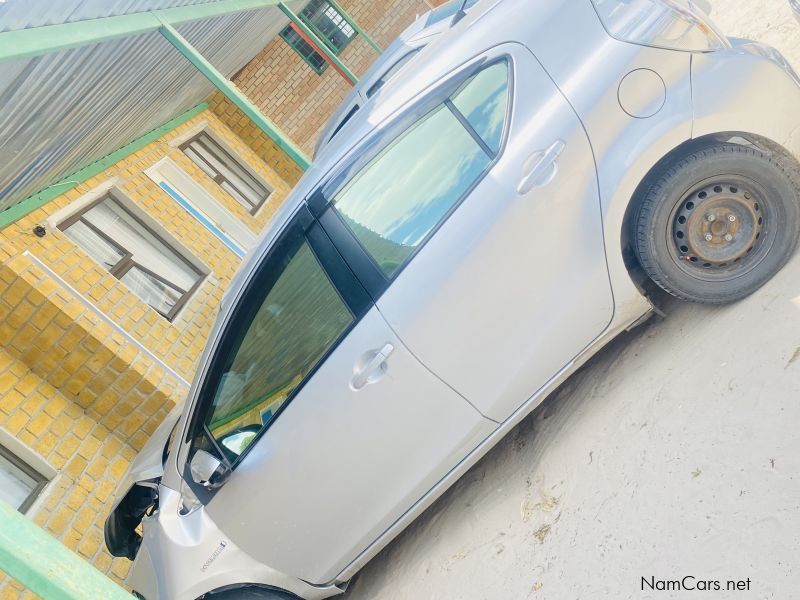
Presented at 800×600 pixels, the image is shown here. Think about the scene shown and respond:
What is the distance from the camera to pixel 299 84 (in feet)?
41.8

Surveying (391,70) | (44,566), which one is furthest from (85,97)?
(44,566)

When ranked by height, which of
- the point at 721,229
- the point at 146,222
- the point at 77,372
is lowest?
the point at 721,229

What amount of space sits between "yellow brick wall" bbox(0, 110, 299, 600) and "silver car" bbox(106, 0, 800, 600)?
172 cm

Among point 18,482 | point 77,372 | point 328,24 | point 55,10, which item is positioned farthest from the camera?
point 328,24

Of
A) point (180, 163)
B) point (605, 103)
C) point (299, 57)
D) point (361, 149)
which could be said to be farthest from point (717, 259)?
point (299, 57)

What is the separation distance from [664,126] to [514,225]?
2.33ft

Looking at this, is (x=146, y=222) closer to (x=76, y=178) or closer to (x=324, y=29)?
(x=76, y=178)

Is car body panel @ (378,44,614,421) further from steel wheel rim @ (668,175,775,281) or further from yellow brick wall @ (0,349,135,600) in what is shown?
yellow brick wall @ (0,349,135,600)

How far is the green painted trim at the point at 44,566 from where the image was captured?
79.6 inches

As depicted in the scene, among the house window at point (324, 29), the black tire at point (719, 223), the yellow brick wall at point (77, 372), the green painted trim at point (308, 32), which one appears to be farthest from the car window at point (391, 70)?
the house window at point (324, 29)

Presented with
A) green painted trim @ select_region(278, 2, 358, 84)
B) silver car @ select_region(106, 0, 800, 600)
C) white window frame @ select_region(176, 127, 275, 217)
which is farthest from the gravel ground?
white window frame @ select_region(176, 127, 275, 217)

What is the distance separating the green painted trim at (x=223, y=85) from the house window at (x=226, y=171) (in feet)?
9.24

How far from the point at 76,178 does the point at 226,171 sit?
3.10 metres

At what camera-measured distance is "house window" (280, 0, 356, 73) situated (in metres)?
12.8
